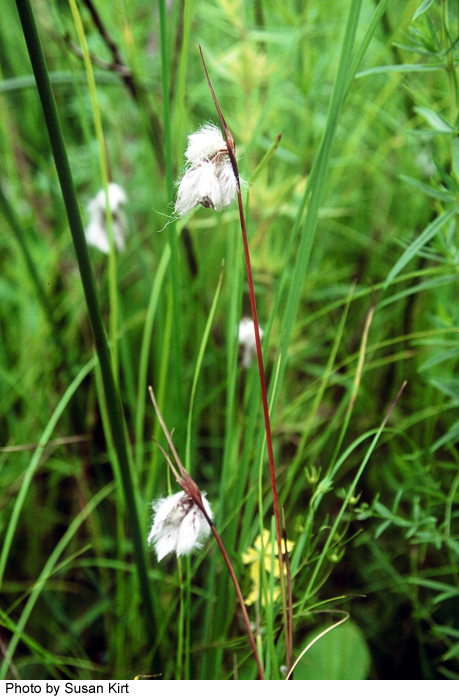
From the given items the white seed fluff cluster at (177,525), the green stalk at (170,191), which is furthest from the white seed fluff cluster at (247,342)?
the white seed fluff cluster at (177,525)

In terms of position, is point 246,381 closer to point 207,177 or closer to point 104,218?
point 104,218

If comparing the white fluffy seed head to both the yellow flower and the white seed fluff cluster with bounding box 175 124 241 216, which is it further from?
the yellow flower

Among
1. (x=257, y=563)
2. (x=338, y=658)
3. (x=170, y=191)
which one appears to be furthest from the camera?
(x=338, y=658)

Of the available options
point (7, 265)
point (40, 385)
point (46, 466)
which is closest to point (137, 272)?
point (7, 265)

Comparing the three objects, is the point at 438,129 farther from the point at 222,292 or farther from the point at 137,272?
the point at 137,272

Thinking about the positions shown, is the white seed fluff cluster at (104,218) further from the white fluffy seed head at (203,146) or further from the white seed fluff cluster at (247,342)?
the white fluffy seed head at (203,146)

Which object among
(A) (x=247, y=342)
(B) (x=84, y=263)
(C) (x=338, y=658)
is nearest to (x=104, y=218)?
(A) (x=247, y=342)
